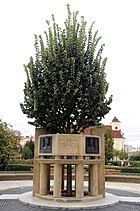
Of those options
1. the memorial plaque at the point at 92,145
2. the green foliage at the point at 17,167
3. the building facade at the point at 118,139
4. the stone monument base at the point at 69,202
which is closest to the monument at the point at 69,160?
the memorial plaque at the point at 92,145

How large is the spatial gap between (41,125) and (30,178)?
9.36 m

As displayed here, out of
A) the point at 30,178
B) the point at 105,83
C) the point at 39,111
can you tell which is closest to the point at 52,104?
the point at 39,111

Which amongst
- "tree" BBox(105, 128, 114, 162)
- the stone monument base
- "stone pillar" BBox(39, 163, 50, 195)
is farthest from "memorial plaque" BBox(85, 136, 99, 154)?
"tree" BBox(105, 128, 114, 162)

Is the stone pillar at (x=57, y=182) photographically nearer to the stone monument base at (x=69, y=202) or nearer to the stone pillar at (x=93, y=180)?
the stone monument base at (x=69, y=202)

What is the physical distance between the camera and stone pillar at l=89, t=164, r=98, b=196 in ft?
33.9

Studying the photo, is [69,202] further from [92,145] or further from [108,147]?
[108,147]

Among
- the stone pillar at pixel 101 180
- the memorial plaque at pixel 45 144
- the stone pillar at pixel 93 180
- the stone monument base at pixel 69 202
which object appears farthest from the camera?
the stone pillar at pixel 101 180

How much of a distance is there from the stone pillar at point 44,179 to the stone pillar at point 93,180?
5.81 ft

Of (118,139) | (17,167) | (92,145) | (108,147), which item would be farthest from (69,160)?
(118,139)

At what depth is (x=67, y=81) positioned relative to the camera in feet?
33.4

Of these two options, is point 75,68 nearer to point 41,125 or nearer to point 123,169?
point 41,125

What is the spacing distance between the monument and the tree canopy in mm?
729

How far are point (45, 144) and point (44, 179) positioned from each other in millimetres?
1420

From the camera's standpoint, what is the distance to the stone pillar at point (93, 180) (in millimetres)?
10344
